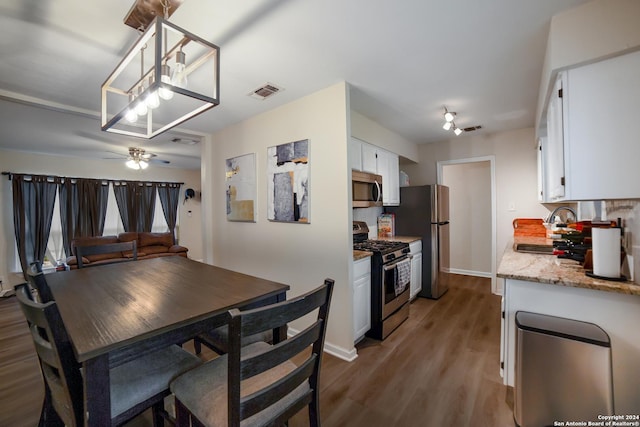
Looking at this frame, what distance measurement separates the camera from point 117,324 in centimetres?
108

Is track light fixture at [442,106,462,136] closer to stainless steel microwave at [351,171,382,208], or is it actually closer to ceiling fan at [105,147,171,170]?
stainless steel microwave at [351,171,382,208]

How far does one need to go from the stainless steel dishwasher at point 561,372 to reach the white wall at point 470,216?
3713 millimetres

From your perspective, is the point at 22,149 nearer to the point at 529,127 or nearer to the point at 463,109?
the point at 463,109

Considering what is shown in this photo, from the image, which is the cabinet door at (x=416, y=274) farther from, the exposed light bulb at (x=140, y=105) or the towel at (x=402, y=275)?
the exposed light bulb at (x=140, y=105)

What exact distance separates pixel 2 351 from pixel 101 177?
404 centimetres

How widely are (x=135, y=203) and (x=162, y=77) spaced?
592cm

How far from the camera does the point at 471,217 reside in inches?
199

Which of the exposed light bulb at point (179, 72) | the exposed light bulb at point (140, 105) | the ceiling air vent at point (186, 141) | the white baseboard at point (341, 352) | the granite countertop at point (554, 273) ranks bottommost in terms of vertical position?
the white baseboard at point (341, 352)

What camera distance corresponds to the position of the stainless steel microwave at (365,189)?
108 inches

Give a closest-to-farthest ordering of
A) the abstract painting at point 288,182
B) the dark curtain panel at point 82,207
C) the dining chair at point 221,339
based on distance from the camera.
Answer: the dining chair at point 221,339 < the abstract painting at point 288,182 < the dark curtain panel at point 82,207

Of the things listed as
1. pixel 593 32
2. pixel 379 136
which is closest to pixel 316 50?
pixel 593 32

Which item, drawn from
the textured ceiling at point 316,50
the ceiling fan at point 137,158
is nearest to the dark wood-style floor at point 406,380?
the textured ceiling at point 316,50

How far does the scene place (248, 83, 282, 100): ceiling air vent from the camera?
7.54 ft

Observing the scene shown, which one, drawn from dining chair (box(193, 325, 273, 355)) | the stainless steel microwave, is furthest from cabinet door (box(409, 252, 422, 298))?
dining chair (box(193, 325, 273, 355))
